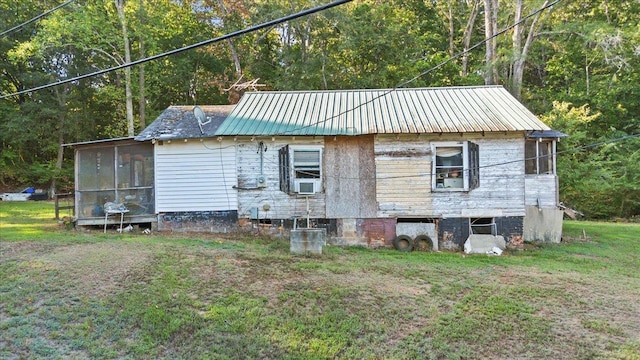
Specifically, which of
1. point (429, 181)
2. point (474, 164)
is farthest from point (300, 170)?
point (474, 164)

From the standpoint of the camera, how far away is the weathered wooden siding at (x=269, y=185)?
1177cm

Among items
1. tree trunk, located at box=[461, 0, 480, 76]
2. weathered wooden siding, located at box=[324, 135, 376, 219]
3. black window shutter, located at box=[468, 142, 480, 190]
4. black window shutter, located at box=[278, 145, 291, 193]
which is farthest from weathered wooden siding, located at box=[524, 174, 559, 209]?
tree trunk, located at box=[461, 0, 480, 76]

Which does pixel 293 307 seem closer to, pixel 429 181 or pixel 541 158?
pixel 429 181

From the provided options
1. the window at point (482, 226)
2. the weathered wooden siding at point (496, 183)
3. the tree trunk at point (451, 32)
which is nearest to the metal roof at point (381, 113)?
the weathered wooden siding at point (496, 183)

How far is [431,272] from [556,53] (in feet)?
82.7

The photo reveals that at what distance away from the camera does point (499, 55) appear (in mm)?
21875

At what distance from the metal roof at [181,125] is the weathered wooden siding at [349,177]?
3.73 meters

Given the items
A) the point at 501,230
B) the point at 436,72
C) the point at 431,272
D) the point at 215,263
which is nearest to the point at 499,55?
the point at 436,72

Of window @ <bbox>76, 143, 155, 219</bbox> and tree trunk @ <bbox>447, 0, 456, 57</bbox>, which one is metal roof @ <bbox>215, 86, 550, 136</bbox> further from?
tree trunk @ <bbox>447, 0, 456, 57</bbox>

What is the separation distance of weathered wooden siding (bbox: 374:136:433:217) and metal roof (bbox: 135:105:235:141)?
5.25 meters

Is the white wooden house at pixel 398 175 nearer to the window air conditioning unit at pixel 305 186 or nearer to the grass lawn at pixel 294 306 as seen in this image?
the window air conditioning unit at pixel 305 186

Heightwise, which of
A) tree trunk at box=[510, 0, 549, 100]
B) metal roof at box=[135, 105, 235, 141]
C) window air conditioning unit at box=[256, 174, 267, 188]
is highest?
tree trunk at box=[510, 0, 549, 100]

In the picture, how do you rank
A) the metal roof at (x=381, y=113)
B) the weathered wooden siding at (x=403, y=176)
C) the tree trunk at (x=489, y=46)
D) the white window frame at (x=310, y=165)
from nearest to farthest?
the metal roof at (x=381, y=113), the weathered wooden siding at (x=403, y=176), the white window frame at (x=310, y=165), the tree trunk at (x=489, y=46)

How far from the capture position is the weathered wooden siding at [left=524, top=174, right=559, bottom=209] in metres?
12.0
